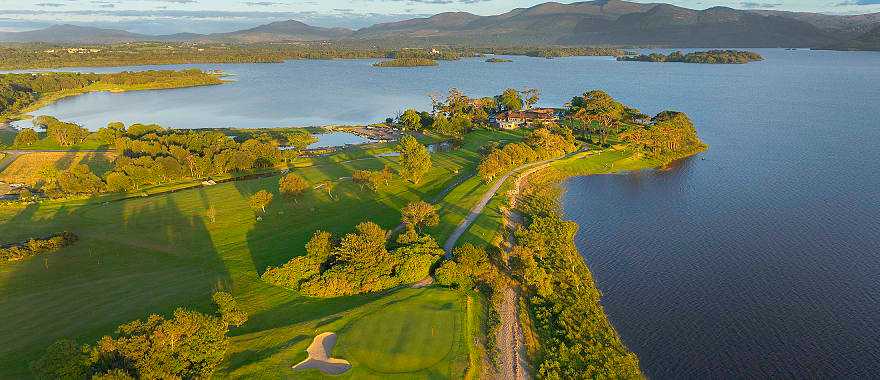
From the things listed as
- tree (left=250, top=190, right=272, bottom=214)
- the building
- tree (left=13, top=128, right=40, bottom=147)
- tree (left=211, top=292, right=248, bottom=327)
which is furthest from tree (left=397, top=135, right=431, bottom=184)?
tree (left=13, top=128, right=40, bottom=147)

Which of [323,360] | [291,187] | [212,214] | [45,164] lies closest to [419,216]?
[291,187]

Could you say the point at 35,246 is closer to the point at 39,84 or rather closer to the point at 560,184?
the point at 560,184

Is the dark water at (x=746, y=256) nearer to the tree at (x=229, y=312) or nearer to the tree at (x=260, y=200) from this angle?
the tree at (x=229, y=312)

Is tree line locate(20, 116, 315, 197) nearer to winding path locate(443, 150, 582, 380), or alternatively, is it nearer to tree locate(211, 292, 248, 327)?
winding path locate(443, 150, 582, 380)

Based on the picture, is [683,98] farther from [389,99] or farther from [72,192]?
[72,192]

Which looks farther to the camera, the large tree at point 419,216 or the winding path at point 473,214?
the large tree at point 419,216

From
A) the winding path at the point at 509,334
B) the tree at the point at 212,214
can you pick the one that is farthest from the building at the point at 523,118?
the tree at the point at 212,214

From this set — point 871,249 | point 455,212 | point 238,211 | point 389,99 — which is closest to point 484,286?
point 455,212
